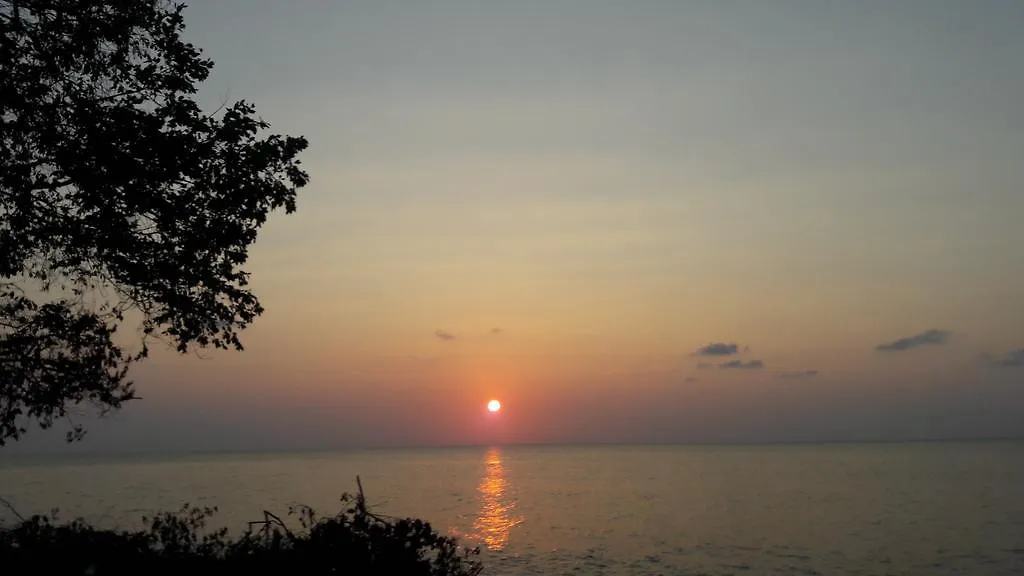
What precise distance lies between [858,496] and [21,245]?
74.5 meters

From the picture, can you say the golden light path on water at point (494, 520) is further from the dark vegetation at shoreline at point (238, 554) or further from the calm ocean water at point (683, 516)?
the dark vegetation at shoreline at point (238, 554)

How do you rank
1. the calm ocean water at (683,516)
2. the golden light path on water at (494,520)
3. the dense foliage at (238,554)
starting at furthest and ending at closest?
1. the golden light path on water at (494,520)
2. the calm ocean water at (683,516)
3. the dense foliage at (238,554)

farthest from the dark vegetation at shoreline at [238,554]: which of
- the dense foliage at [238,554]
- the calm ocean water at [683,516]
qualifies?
the calm ocean water at [683,516]

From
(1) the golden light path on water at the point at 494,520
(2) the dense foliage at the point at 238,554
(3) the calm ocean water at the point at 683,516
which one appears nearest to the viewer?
(2) the dense foliage at the point at 238,554

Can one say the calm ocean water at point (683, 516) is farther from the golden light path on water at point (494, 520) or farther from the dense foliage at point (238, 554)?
the dense foliage at point (238, 554)

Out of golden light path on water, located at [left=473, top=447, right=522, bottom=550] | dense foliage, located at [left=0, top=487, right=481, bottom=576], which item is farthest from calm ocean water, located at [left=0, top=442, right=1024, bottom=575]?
dense foliage, located at [left=0, top=487, right=481, bottom=576]

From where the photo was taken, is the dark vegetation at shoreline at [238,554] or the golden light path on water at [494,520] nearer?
the dark vegetation at shoreline at [238,554]

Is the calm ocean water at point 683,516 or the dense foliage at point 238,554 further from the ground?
the dense foliage at point 238,554

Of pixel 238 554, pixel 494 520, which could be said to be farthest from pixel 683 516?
pixel 238 554

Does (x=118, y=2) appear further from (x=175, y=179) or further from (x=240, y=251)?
(x=240, y=251)

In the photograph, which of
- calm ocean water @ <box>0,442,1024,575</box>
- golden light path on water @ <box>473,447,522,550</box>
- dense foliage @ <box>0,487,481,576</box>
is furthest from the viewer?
golden light path on water @ <box>473,447,522,550</box>

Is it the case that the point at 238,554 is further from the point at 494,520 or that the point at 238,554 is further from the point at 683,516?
the point at 683,516

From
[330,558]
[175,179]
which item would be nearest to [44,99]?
[175,179]

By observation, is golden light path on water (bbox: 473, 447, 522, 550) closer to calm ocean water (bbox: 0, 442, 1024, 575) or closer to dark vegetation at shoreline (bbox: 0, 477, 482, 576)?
calm ocean water (bbox: 0, 442, 1024, 575)
